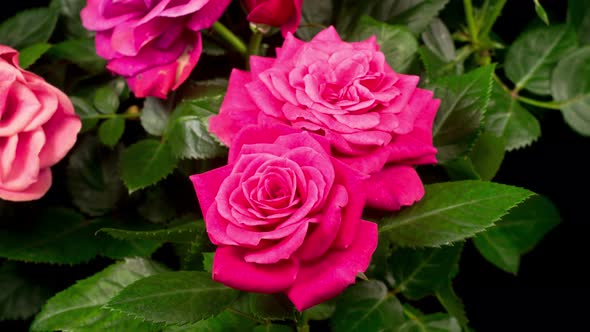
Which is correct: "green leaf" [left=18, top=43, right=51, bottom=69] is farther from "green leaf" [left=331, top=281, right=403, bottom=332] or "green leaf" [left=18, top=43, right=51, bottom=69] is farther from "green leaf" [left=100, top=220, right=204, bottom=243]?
"green leaf" [left=331, top=281, right=403, bottom=332]

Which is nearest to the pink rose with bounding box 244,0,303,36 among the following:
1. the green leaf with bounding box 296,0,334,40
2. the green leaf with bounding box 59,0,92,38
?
the green leaf with bounding box 296,0,334,40

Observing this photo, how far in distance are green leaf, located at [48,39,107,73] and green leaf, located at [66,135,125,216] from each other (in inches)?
2.6

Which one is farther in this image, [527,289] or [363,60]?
[527,289]

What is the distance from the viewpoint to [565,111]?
0.61m

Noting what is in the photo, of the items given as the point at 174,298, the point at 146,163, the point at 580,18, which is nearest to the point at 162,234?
the point at 174,298

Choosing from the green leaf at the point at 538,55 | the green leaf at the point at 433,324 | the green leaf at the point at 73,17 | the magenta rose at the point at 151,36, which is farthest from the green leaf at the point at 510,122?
the green leaf at the point at 73,17

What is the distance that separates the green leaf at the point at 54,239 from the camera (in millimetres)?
549

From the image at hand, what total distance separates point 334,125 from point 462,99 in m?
0.15

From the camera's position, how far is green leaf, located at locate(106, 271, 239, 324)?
1.25 feet

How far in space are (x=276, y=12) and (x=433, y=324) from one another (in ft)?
0.85

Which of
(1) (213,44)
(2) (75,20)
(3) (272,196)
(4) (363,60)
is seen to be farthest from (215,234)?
(2) (75,20)

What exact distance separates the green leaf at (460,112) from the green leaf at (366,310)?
120mm

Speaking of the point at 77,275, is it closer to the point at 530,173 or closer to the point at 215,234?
the point at 215,234

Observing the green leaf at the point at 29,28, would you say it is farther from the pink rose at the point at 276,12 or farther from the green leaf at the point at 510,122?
the green leaf at the point at 510,122
